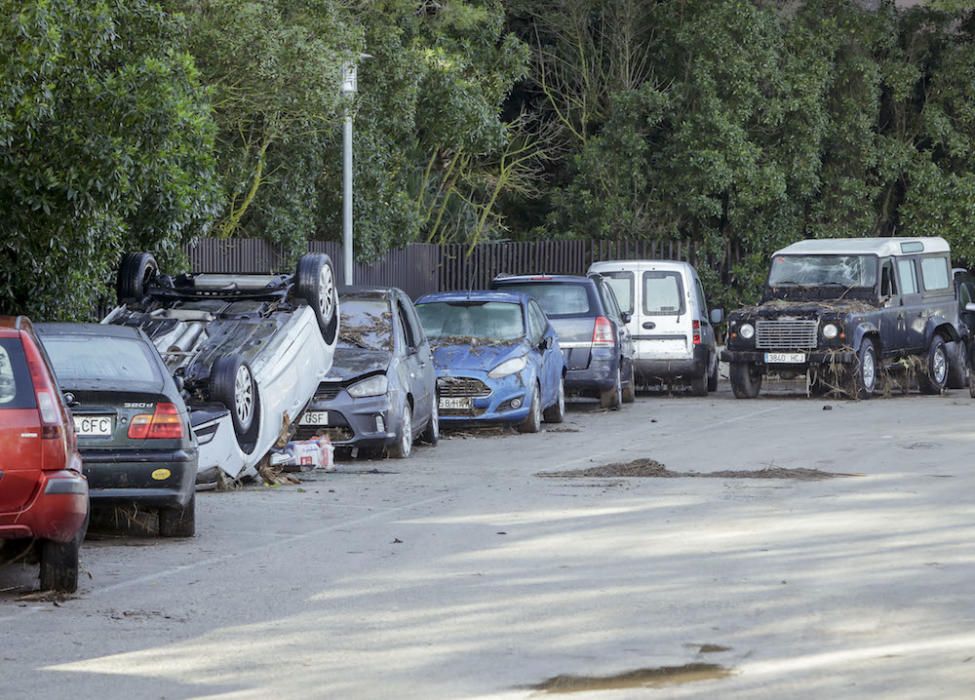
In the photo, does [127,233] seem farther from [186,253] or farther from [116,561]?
[116,561]

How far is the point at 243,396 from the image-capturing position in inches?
577

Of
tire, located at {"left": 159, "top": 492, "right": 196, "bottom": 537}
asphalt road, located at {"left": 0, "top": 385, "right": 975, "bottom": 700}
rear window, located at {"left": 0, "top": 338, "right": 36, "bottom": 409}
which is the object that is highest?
rear window, located at {"left": 0, "top": 338, "right": 36, "bottom": 409}

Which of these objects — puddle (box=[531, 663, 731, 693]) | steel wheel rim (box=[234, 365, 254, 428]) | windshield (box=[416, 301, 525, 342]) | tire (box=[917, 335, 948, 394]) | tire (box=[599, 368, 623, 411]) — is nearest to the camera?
puddle (box=[531, 663, 731, 693])

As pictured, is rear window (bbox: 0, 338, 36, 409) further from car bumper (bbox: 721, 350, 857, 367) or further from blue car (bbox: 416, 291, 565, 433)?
car bumper (bbox: 721, 350, 857, 367)

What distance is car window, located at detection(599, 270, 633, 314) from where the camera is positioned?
29141 millimetres

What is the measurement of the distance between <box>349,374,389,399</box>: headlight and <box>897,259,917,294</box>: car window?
42.7 feet

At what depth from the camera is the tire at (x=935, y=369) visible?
28.7m

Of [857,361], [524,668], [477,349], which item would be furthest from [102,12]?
[857,361]

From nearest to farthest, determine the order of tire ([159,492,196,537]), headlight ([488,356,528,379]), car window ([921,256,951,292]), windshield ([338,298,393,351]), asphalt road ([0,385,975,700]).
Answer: asphalt road ([0,385,975,700]) → tire ([159,492,196,537]) → windshield ([338,298,393,351]) → headlight ([488,356,528,379]) → car window ([921,256,951,292])

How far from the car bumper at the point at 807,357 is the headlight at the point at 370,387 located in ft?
35.1

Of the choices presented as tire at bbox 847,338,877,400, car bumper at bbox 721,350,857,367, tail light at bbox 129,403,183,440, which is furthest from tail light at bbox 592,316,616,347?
tail light at bbox 129,403,183,440

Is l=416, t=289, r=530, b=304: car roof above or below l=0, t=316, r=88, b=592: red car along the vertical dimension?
above

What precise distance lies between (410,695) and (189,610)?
2488 millimetres

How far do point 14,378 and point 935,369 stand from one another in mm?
21286
